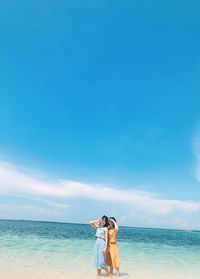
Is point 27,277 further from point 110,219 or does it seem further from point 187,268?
point 187,268

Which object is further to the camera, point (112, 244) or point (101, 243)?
point (112, 244)

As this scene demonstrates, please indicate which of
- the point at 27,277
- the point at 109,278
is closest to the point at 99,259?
the point at 109,278

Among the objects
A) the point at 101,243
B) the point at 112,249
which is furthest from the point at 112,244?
the point at 101,243

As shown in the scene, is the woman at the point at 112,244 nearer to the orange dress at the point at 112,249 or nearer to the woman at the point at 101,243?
the orange dress at the point at 112,249

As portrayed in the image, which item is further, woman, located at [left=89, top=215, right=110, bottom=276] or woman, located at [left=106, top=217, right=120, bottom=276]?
woman, located at [left=106, top=217, right=120, bottom=276]

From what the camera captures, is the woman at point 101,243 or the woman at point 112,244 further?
the woman at point 112,244

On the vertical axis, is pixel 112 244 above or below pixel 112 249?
above

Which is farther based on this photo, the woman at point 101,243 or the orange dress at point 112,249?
the orange dress at point 112,249

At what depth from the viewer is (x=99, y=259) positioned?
1083 cm

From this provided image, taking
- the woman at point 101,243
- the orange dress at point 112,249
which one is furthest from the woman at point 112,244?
the woman at point 101,243

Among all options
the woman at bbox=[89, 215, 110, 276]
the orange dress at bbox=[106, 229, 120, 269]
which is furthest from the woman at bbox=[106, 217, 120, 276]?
the woman at bbox=[89, 215, 110, 276]

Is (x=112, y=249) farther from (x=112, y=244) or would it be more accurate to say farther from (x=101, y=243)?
(x=101, y=243)

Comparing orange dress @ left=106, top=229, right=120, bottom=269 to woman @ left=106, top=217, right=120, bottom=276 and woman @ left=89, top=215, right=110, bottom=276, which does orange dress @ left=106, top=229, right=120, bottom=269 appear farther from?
woman @ left=89, top=215, right=110, bottom=276

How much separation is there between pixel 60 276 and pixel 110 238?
6.53ft
